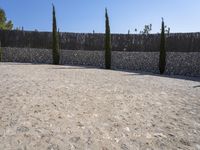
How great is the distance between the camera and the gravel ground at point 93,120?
4426 mm

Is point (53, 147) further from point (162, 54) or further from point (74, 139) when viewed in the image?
point (162, 54)

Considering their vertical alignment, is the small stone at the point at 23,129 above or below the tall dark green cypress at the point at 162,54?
below

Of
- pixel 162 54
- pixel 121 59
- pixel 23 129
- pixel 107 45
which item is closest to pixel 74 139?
pixel 23 129

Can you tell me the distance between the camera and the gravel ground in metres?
4.43

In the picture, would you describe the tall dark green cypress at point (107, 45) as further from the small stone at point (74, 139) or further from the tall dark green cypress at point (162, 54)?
the small stone at point (74, 139)

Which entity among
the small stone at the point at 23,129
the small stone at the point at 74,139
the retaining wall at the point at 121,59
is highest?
the retaining wall at the point at 121,59

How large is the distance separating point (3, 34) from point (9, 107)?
1865 centimetres

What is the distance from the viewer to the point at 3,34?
22.9 m

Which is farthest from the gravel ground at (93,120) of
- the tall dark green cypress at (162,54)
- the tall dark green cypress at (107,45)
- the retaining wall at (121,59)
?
the tall dark green cypress at (107,45)

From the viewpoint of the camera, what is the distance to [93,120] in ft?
18.0

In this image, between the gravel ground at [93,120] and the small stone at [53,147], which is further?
the gravel ground at [93,120]

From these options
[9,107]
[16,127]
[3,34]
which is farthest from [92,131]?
[3,34]

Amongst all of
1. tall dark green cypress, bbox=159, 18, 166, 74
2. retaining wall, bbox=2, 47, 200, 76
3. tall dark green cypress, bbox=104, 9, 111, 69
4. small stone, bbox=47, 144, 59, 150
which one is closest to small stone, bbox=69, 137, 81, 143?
→ small stone, bbox=47, 144, 59, 150

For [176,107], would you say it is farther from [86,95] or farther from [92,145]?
[92,145]
